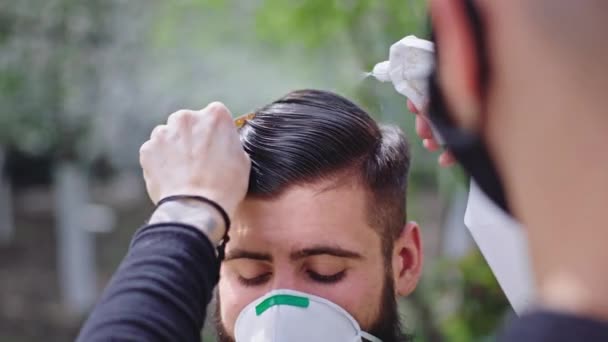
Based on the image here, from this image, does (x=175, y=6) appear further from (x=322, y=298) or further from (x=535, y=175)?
(x=535, y=175)

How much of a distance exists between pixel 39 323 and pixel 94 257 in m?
2.04

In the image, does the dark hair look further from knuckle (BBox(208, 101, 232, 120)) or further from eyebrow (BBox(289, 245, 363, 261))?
knuckle (BBox(208, 101, 232, 120))

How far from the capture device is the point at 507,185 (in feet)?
2.98

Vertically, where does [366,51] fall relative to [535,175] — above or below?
below

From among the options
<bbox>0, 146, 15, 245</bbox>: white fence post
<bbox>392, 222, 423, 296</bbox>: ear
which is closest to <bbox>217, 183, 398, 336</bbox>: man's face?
<bbox>392, 222, 423, 296</bbox>: ear

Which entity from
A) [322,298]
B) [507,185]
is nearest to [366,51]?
[322,298]

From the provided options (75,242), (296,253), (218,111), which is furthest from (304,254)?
(75,242)

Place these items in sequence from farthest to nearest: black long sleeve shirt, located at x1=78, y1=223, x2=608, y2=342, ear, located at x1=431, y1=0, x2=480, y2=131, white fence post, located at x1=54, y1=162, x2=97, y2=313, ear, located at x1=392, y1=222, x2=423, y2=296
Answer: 1. white fence post, located at x1=54, y1=162, x2=97, y2=313
2. ear, located at x1=392, y1=222, x2=423, y2=296
3. black long sleeve shirt, located at x1=78, y1=223, x2=608, y2=342
4. ear, located at x1=431, y1=0, x2=480, y2=131

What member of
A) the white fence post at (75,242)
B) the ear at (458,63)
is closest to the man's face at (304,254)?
the ear at (458,63)

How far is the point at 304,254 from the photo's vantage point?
69.5 inches

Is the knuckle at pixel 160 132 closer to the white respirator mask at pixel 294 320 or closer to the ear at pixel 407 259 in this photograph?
the white respirator mask at pixel 294 320

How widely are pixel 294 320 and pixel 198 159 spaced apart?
454 millimetres

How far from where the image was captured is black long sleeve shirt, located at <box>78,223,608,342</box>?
115 cm

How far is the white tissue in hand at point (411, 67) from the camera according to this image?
170 centimetres
